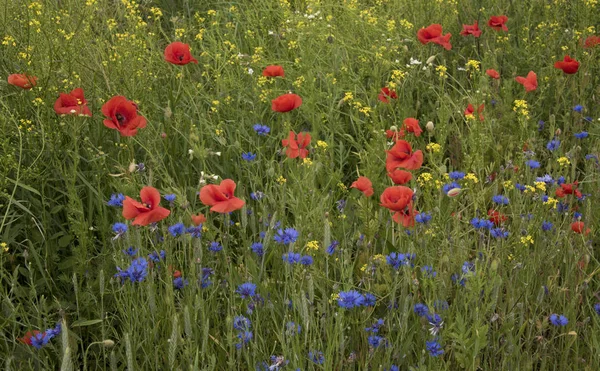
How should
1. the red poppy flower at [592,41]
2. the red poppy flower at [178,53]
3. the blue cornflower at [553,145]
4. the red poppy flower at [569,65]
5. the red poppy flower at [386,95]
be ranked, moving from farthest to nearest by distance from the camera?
the red poppy flower at [592,41] → the red poppy flower at [569,65] → the red poppy flower at [386,95] → the red poppy flower at [178,53] → the blue cornflower at [553,145]

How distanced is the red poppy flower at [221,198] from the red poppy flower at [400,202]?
367 millimetres

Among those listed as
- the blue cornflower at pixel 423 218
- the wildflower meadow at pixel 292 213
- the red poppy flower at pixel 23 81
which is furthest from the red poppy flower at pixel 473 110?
the red poppy flower at pixel 23 81

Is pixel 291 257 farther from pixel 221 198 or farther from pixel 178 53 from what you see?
pixel 178 53

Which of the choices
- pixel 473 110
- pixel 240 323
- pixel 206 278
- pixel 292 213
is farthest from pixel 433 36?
pixel 240 323

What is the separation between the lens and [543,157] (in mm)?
3133

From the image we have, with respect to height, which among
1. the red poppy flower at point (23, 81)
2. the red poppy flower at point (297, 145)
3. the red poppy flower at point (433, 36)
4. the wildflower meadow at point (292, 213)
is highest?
the red poppy flower at point (23, 81)

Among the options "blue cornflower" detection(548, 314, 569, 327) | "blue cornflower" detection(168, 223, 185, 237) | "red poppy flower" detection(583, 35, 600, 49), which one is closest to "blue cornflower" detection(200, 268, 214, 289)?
"blue cornflower" detection(168, 223, 185, 237)

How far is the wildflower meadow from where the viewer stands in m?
1.86

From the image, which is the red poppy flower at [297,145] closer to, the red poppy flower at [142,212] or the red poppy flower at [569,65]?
the red poppy flower at [142,212]

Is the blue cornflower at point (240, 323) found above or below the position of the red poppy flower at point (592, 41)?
below

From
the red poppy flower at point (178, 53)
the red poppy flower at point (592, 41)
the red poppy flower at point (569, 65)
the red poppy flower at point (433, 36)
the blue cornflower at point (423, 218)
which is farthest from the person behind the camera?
the red poppy flower at point (592, 41)

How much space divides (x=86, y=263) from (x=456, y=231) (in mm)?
1047

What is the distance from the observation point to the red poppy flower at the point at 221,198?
1.91m

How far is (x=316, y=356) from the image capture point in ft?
5.71
